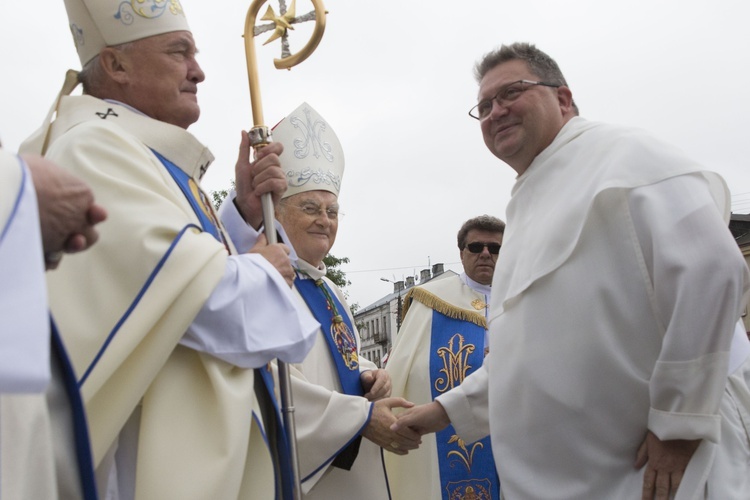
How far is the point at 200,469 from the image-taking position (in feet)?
7.23

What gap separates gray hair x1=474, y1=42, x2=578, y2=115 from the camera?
342cm

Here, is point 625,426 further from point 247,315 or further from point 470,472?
point 470,472

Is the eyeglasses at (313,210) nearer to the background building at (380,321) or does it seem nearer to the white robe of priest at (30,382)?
the white robe of priest at (30,382)

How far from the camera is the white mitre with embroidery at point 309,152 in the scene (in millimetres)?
4531

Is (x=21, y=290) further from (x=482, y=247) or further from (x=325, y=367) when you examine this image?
(x=482, y=247)

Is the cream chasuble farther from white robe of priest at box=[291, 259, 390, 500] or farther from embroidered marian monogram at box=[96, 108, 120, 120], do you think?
embroidered marian monogram at box=[96, 108, 120, 120]

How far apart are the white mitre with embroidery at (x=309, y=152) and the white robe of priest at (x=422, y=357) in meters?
1.25

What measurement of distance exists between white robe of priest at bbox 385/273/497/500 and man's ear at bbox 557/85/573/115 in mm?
2197

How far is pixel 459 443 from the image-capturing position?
16.4 ft

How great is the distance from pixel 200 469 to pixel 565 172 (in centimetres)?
171

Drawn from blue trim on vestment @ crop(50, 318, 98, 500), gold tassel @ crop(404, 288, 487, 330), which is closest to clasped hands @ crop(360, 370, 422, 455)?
gold tassel @ crop(404, 288, 487, 330)

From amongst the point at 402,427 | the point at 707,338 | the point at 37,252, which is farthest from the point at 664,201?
the point at 37,252

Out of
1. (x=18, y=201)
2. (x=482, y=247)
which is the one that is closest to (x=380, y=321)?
(x=482, y=247)

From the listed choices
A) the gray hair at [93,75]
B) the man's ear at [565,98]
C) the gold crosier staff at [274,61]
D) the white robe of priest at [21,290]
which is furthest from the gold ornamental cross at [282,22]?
the white robe of priest at [21,290]
